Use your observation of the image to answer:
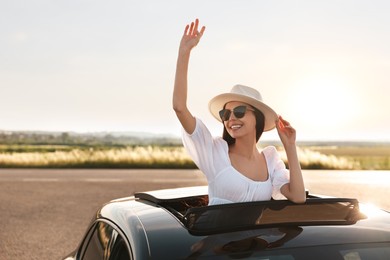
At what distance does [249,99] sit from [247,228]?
1.55 meters

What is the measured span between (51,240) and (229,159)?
669cm

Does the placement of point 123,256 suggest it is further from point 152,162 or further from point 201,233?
point 152,162

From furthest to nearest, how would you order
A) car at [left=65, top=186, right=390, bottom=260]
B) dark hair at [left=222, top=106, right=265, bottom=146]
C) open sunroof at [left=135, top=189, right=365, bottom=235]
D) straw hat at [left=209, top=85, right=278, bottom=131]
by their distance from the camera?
dark hair at [left=222, top=106, right=265, bottom=146], straw hat at [left=209, top=85, right=278, bottom=131], open sunroof at [left=135, top=189, right=365, bottom=235], car at [left=65, top=186, right=390, bottom=260]

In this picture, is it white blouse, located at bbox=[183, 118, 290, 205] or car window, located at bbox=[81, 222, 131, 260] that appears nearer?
car window, located at bbox=[81, 222, 131, 260]

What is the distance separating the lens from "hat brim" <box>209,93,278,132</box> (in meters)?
4.33

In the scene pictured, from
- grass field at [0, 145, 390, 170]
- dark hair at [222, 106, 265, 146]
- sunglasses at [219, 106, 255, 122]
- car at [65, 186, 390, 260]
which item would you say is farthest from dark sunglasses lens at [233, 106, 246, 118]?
grass field at [0, 145, 390, 170]

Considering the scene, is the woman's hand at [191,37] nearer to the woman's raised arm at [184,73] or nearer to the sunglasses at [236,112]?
the woman's raised arm at [184,73]

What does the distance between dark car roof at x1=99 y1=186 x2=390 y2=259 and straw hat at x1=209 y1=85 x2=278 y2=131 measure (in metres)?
1.15

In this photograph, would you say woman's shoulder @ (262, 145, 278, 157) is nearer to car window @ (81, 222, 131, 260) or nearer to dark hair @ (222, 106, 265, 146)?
dark hair @ (222, 106, 265, 146)

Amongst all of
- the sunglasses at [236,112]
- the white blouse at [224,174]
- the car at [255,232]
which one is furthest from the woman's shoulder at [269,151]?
the car at [255,232]

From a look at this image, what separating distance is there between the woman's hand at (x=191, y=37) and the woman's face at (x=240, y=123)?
1.72 ft

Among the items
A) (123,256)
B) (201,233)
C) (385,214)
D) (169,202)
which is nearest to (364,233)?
(385,214)

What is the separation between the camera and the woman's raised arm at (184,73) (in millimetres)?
4121

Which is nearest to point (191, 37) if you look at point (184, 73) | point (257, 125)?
point (184, 73)
